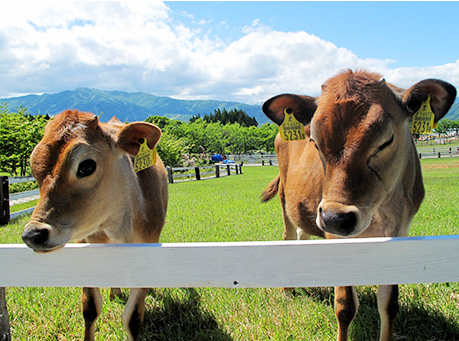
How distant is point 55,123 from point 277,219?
5.89 m

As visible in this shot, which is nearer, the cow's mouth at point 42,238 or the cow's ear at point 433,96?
the cow's mouth at point 42,238

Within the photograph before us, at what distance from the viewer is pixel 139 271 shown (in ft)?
6.07

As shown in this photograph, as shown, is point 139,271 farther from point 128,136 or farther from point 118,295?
point 118,295

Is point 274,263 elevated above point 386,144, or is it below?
below

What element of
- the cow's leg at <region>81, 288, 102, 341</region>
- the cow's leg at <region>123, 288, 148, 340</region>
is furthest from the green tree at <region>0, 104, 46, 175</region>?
the cow's leg at <region>123, 288, 148, 340</region>

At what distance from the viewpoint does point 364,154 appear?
86.4 inches

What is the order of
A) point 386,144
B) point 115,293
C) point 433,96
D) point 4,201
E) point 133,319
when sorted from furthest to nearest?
point 4,201
point 115,293
point 133,319
point 433,96
point 386,144

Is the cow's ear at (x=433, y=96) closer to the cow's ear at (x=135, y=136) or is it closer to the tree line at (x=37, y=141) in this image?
the cow's ear at (x=135, y=136)

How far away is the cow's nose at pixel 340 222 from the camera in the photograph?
199cm

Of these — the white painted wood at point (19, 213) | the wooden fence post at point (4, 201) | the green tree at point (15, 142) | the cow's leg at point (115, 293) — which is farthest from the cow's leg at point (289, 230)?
the green tree at point (15, 142)

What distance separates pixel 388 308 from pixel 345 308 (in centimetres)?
32

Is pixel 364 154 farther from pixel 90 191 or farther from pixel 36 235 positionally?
pixel 36 235

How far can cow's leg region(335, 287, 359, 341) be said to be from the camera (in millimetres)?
2592

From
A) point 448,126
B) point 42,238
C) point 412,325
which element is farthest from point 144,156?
point 448,126
